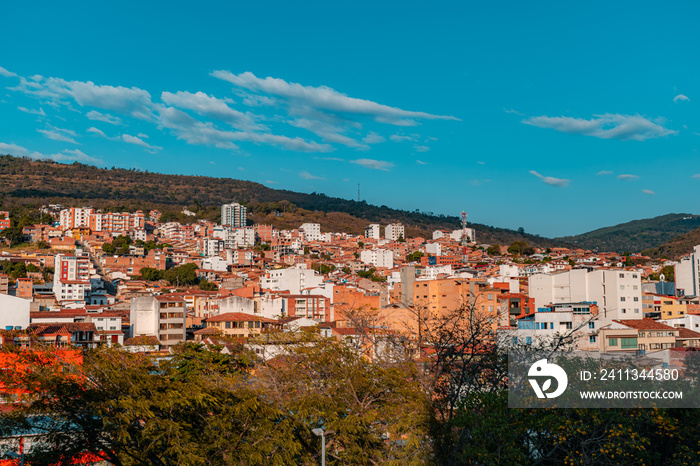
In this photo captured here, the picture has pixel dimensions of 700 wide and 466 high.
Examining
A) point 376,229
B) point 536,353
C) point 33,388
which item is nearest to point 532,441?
point 536,353

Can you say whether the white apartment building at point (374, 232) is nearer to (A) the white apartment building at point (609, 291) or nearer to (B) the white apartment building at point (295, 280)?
(B) the white apartment building at point (295, 280)

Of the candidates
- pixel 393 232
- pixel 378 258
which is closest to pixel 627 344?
pixel 378 258

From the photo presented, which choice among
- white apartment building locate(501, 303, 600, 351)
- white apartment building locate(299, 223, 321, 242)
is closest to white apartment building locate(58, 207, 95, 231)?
white apartment building locate(299, 223, 321, 242)

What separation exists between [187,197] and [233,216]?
Result: 36219 millimetres

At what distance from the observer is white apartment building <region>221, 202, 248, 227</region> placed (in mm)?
119250

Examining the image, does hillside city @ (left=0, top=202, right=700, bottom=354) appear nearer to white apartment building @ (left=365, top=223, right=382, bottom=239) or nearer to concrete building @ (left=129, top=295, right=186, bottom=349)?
concrete building @ (left=129, top=295, right=186, bottom=349)

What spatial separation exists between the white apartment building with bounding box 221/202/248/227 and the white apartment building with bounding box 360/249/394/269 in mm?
37041

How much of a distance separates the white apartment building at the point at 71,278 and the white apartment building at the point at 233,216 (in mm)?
54141

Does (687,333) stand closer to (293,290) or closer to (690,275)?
(690,275)

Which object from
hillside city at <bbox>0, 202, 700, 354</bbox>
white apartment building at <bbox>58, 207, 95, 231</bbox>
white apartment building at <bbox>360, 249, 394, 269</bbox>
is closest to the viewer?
hillside city at <bbox>0, 202, 700, 354</bbox>

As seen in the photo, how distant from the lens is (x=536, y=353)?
1539 centimetres

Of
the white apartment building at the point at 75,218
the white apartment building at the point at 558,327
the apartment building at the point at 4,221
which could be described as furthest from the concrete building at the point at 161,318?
the white apartment building at the point at 75,218

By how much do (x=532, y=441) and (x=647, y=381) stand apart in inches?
104

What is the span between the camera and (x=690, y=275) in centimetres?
4881
